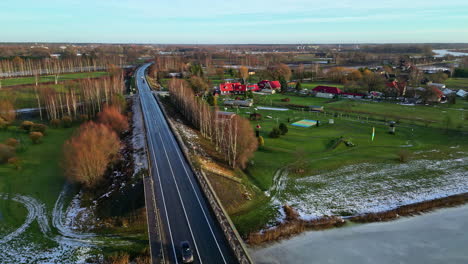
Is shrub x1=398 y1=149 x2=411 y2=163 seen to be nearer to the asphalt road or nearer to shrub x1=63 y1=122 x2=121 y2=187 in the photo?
the asphalt road

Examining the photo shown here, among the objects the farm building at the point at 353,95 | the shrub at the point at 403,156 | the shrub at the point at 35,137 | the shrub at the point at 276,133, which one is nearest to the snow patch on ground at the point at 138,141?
the shrub at the point at 35,137

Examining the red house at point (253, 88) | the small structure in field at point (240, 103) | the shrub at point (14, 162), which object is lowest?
the shrub at point (14, 162)

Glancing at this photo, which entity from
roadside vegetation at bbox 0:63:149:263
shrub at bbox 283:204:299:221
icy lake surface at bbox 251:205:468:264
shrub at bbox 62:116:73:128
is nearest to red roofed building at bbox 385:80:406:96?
icy lake surface at bbox 251:205:468:264

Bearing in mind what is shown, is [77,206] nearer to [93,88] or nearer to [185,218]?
[185,218]

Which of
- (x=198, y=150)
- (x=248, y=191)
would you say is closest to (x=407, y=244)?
(x=248, y=191)

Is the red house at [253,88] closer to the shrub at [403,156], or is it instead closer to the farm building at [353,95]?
the farm building at [353,95]

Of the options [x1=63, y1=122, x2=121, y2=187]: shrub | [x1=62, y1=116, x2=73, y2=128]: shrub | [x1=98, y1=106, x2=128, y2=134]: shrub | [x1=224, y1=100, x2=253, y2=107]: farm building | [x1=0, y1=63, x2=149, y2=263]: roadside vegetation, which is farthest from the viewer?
[x1=224, y1=100, x2=253, y2=107]: farm building
